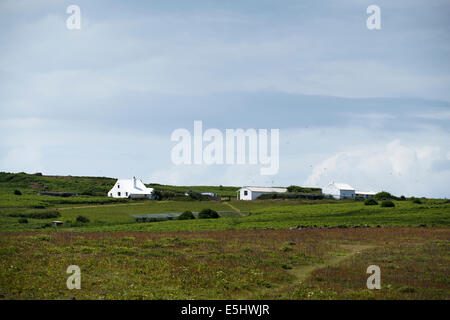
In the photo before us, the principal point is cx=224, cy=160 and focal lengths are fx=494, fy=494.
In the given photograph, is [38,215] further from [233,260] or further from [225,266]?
[225,266]

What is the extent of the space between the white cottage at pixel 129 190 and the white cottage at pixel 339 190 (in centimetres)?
5151

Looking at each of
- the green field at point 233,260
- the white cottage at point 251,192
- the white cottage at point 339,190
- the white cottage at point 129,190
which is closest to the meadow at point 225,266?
the green field at point 233,260

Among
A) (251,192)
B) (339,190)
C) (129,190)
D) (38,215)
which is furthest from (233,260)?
(339,190)

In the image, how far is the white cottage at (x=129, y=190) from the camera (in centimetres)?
12644

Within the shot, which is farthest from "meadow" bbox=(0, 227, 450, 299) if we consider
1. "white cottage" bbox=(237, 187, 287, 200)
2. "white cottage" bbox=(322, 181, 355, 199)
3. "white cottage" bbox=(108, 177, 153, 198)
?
"white cottage" bbox=(322, 181, 355, 199)

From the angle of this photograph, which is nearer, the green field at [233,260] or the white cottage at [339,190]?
the green field at [233,260]

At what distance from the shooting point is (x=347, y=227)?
57.8 m

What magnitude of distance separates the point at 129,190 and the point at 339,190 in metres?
58.7

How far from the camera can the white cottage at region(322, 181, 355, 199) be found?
14050 cm

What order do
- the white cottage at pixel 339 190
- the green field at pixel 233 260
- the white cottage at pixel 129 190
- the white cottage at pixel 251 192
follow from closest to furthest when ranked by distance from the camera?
the green field at pixel 233 260 → the white cottage at pixel 251 192 → the white cottage at pixel 129 190 → the white cottage at pixel 339 190

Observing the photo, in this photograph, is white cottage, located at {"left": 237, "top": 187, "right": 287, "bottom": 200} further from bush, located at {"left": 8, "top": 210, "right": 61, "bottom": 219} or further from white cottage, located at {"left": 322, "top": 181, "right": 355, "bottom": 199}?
bush, located at {"left": 8, "top": 210, "right": 61, "bottom": 219}

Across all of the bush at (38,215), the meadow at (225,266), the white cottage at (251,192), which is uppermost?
the white cottage at (251,192)

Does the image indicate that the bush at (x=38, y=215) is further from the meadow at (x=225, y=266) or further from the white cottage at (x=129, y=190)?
the white cottage at (x=129, y=190)
